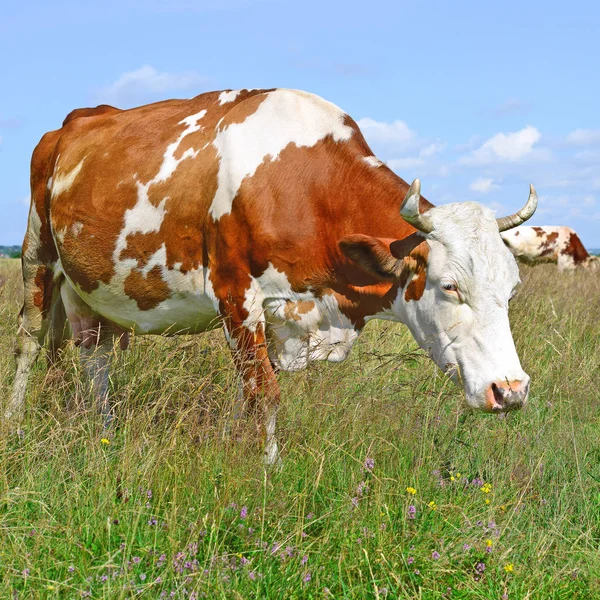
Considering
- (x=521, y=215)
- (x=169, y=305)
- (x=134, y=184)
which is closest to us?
(x=521, y=215)

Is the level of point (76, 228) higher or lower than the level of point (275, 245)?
higher

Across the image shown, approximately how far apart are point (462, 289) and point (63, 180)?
139 inches

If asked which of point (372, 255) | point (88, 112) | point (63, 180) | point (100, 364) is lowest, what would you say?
point (100, 364)

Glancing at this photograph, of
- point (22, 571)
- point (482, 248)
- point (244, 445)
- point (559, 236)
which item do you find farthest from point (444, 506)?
point (559, 236)

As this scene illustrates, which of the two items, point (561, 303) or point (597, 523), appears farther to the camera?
point (561, 303)

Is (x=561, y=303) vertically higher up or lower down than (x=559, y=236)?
lower down

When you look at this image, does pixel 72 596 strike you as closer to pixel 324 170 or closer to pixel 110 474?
pixel 110 474

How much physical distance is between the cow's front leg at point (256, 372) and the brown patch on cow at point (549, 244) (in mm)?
21271

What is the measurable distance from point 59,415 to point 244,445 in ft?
4.40

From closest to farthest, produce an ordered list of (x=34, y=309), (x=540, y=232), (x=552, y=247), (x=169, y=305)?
(x=169, y=305) < (x=34, y=309) < (x=552, y=247) < (x=540, y=232)

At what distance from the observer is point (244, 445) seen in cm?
404

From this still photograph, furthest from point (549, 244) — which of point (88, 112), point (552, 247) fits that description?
point (88, 112)

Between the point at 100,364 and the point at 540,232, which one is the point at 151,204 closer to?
the point at 100,364

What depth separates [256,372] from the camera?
4891mm
